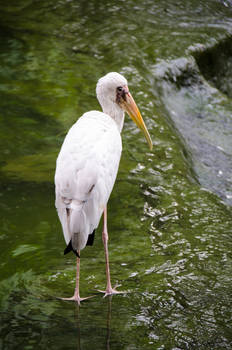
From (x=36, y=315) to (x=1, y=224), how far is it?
1.48 meters

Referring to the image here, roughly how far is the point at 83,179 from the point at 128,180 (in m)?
2.27

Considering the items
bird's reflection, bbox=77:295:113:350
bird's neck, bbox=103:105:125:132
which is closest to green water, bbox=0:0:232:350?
bird's reflection, bbox=77:295:113:350

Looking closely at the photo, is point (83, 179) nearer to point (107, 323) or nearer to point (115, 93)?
point (107, 323)

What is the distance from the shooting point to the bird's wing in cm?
426

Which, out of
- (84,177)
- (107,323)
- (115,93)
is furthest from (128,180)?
(107,323)

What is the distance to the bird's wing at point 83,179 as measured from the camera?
426cm

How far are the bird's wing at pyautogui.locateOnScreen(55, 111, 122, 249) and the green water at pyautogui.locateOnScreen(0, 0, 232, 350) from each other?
65 cm

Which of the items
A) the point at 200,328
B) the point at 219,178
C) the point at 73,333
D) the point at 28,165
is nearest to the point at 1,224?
the point at 28,165

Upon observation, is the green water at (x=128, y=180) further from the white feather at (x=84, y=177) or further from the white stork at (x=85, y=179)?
the white feather at (x=84, y=177)

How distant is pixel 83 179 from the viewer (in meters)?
4.29

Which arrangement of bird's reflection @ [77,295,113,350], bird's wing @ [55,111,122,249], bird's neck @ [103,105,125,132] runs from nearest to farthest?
bird's reflection @ [77,295,113,350]
bird's wing @ [55,111,122,249]
bird's neck @ [103,105,125,132]

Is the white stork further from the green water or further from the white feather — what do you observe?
the green water

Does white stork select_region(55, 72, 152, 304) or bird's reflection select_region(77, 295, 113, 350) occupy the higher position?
white stork select_region(55, 72, 152, 304)

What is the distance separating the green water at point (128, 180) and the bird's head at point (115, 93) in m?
1.07
